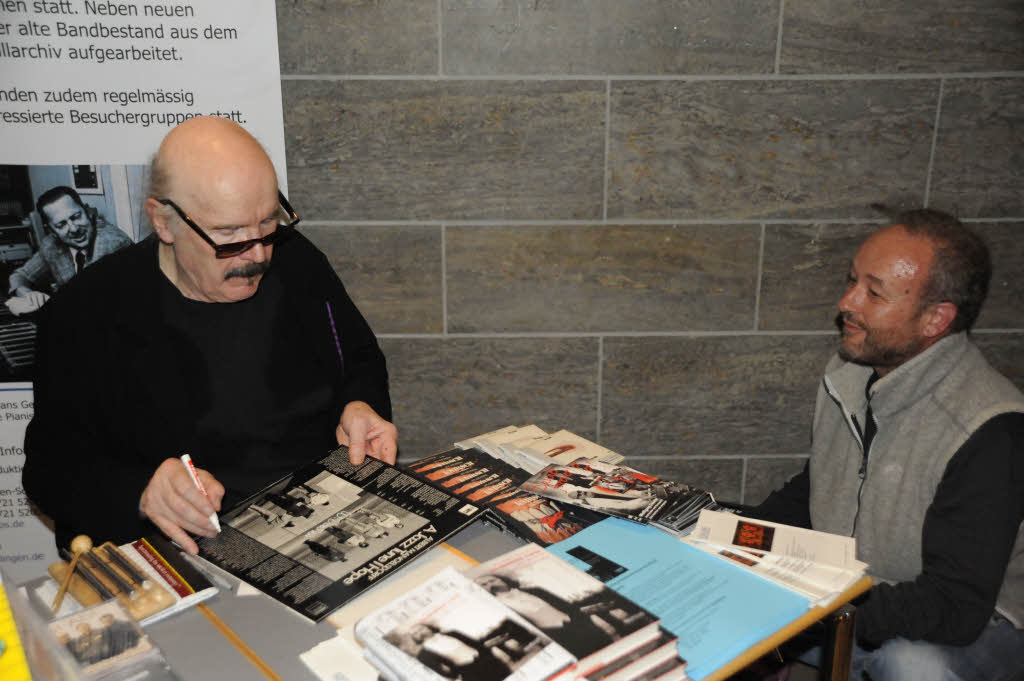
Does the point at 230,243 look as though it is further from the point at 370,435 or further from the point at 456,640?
the point at 456,640

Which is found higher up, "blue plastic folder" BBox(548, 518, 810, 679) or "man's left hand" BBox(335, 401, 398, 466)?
"man's left hand" BBox(335, 401, 398, 466)

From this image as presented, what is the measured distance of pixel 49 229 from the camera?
2605 mm

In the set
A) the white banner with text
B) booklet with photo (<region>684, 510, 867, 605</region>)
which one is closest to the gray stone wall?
the white banner with text

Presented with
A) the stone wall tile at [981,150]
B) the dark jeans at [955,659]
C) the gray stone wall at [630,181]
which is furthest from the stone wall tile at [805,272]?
the dark jeans at [955,659]

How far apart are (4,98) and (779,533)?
262 cm

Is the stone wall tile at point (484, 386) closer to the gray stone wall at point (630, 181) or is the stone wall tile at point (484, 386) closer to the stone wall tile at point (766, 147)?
the gray stone wall at point (630, 181)

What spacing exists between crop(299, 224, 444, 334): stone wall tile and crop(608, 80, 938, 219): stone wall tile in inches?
27.7

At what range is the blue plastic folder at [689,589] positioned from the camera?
1.21 metres

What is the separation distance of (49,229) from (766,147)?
2.50 m

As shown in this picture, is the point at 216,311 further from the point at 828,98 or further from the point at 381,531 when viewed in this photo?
the point at 828,98

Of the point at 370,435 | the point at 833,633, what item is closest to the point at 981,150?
the point at 833,633

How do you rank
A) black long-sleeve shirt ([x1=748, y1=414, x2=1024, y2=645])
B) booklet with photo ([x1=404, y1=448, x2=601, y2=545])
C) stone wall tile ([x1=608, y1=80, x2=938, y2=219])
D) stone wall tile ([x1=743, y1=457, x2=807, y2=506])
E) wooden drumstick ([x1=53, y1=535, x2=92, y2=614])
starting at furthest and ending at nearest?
stone wall tile ([x1=743, y1=457, x2=807, y2=506]), stone wall tile ([x1=608, y1=80, x2=938, y2=219]), black long-sleeve shirt ([x1=748, y1=414, x2=1024, y2=645]), booklet with photo ([x1=404, y1=448, x2=601, y2=545]), wooden drumstick ([x1=53, y1=535, x2=92, y2=614])

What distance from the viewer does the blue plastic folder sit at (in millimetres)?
1215

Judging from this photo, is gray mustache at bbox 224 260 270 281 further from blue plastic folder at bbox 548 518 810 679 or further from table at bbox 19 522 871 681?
blue plastic folder at bbox 548 518 810 679
